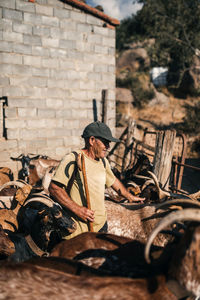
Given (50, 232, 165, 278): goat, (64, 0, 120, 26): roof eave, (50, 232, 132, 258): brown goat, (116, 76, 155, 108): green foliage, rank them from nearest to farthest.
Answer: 1. (50, 232, 165, 278): goat
2. (50, 232, 132, 258): brown goat
3. (64, 0, 120, 26): roof eave
4. (116, 76, 155, 108): green foliage

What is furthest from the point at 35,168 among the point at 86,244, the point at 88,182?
the point at 86,244

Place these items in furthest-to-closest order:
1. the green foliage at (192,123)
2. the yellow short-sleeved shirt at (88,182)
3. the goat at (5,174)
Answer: the green foliage at (192,123) < the goat at (5,174) < the yellow short-sleeved shirt at (88,182)

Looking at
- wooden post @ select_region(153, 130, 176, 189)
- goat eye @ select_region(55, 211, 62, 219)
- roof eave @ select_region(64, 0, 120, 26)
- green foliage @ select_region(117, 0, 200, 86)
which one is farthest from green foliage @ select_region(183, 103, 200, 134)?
goat eye @ select_region(55, 211, 62, 219)

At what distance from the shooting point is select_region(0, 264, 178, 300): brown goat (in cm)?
171

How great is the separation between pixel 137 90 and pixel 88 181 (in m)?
16.1

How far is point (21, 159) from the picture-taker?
7.33 meters

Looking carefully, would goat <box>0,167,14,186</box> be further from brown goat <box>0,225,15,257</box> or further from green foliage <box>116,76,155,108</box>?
green foliage <box>116,76,155,108</box>

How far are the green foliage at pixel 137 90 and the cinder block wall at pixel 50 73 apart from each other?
905cm

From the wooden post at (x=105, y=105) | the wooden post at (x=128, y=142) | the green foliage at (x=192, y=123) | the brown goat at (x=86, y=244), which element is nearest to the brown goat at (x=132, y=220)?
the brown goat at (x=86, y=244)

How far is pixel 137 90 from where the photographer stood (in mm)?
18125

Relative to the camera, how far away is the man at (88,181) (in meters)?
2.78

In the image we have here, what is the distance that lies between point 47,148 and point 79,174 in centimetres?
526

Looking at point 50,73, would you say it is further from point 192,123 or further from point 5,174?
point 192,123

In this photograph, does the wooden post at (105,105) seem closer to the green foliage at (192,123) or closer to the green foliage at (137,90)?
the green foliage at (192,123)
